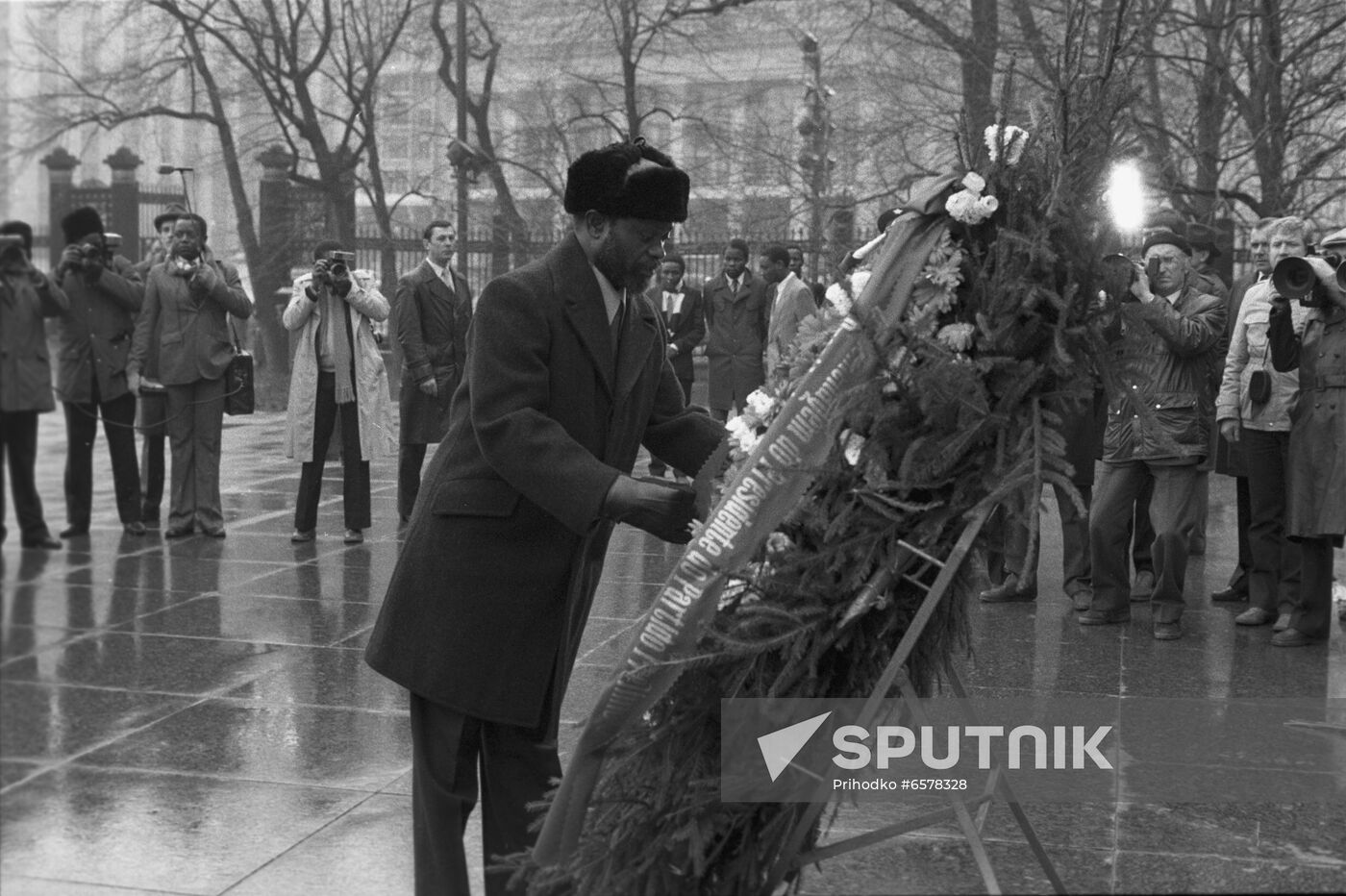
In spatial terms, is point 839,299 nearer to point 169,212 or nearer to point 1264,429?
point 169,212

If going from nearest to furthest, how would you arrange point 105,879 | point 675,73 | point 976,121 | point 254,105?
point 976,121 → point 105,879 → point 254,105 → point 675,73

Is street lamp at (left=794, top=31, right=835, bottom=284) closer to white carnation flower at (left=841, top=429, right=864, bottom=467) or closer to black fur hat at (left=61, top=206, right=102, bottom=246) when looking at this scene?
white carnation flower at (left=841, top=429, right=864, bottom=467)

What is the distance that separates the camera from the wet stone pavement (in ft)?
6.41

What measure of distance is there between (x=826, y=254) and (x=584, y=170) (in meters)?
0.56

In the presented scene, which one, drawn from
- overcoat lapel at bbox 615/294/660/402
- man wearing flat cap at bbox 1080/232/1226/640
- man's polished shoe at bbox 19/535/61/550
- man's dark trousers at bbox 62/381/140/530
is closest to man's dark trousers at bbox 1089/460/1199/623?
man wearing flat cap at bbox 1080/232/1226/640

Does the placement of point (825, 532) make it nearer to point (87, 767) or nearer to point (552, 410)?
→ point (552, 410)

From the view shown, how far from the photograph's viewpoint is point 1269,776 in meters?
5.10

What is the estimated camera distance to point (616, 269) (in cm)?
344

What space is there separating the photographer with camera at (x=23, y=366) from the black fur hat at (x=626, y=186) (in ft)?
5.75

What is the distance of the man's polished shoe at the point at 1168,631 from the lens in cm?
727

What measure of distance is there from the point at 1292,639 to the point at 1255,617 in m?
0.44

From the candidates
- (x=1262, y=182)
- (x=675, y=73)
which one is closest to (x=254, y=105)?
(x=675, y=73)

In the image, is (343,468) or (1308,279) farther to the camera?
(343,468)

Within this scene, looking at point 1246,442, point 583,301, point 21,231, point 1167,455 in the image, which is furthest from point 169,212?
point 1246,442
